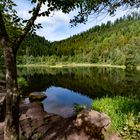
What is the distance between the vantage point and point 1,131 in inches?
761

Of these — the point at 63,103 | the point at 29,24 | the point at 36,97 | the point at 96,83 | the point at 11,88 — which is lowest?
the point at 96,83

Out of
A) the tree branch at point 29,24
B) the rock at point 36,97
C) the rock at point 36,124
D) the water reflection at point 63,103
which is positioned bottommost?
the water reflection at point 63,103

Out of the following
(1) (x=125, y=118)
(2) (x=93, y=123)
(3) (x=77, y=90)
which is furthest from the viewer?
(3) (x=77, y=90)

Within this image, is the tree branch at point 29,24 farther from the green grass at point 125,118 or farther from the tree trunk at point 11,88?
the green grass at point 125,118

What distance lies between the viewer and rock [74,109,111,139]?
1670cm

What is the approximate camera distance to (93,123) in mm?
17016

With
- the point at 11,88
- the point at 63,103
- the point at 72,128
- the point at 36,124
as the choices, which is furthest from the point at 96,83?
the point at 11,88

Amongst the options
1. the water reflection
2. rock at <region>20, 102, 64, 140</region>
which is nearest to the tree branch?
rock at <region>20, 102, 64, 140</region>

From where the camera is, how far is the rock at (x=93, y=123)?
54.8ft

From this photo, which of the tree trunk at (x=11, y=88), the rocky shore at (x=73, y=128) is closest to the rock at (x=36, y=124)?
the rocky shore at (x=73, y=128)

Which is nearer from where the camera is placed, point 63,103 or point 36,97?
point 63,103

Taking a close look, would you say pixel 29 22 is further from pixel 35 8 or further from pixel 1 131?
pixel 1 131

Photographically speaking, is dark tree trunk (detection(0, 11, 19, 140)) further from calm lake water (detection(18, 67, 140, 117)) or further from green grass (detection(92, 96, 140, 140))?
calm lake water (detection(18, 67, 140, 117))

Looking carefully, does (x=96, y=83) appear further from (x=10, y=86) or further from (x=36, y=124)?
(x=10, y=86)
